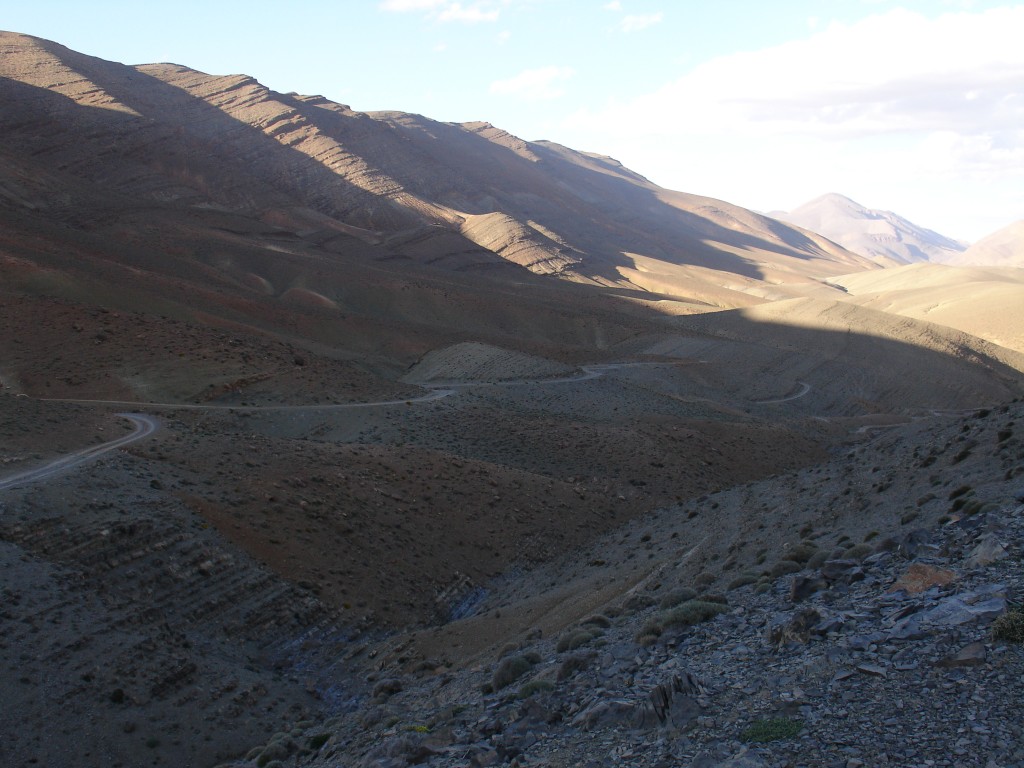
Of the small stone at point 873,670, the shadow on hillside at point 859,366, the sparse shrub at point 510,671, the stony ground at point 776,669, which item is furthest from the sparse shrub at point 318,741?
the shadow on hillside at point 859,366

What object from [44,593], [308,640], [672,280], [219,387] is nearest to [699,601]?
[308,640]

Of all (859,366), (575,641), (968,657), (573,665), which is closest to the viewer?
(968,657)

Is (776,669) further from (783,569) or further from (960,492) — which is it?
(960,492)

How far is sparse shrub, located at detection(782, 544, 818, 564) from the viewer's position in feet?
35.8

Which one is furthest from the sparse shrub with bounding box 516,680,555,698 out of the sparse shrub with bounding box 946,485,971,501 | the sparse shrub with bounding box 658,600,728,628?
the sparse shrub with bounding box 946,485,971,501

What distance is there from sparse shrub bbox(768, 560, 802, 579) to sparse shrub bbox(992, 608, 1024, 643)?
11.3 ft

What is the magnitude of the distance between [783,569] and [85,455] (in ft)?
51.1

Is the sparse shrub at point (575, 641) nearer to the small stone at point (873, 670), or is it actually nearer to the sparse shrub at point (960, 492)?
the small stone at point (873, 670)

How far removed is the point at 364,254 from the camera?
80.2m

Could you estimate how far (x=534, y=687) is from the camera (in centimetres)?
862

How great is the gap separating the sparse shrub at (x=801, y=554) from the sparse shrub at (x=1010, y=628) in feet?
13.1

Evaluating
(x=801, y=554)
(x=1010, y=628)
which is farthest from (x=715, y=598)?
(x=1010, y=628)

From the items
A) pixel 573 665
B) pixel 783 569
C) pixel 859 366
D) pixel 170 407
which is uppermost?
pixel 859 366

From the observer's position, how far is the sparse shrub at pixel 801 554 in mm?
10898
